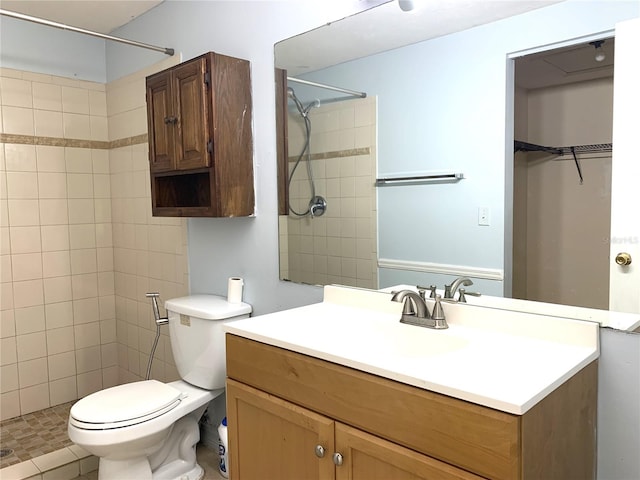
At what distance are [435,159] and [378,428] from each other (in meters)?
0.82

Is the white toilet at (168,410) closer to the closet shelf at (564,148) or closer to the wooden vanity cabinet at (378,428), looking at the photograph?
the wooden vanity cabinet at (378,428)

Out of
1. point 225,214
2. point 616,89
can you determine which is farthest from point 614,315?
point 225,214

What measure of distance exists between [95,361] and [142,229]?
0.92 m

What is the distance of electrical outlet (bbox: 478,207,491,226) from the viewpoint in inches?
57.7

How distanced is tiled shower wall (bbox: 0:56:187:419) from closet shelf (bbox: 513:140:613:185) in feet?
5.63

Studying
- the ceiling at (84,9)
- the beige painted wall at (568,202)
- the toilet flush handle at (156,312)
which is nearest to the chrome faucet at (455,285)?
the beige painted wall at (568,202)

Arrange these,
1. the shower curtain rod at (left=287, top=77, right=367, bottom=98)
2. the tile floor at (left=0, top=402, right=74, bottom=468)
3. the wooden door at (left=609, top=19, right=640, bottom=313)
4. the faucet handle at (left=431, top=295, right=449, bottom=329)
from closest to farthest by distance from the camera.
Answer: the wooden door at (left=609, top=19, right=640, bottom=313)
the faucet handle at (left=431, top=295, right=449, bottom=329)
the shower curtain rod at (left=287, top=77, right=367, bottom=98)
the tile floor at (left=0, top=402, right=74, bottom=468)

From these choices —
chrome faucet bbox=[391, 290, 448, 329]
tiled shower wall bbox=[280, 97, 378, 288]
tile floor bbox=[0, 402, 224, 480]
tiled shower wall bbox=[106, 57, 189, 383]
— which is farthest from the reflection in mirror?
tile floor bbox=[0, 402, 224, 480]

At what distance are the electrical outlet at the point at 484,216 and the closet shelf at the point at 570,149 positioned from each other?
0.19m

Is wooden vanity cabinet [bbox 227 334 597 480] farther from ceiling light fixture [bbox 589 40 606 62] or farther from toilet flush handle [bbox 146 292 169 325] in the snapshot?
toilet flush handle [bbox 146 292 169 325]

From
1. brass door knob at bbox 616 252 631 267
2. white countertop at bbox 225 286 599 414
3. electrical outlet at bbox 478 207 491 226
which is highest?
electrical outlet at bbox 478 207 491 226

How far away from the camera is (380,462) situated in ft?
3.77

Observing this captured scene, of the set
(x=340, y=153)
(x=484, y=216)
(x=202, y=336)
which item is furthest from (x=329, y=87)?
(x=202, y=336)

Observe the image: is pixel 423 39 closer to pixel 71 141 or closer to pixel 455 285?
pixel 455 285
